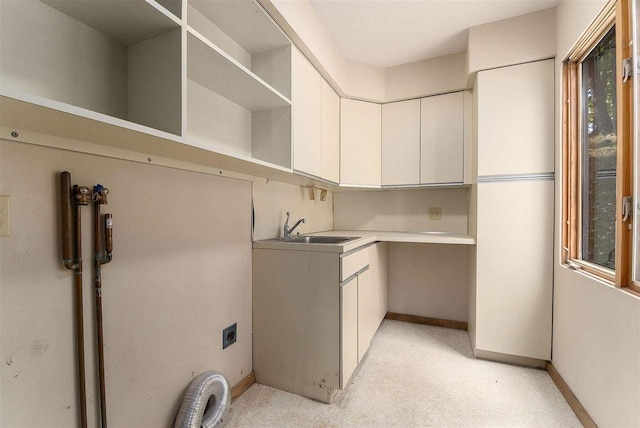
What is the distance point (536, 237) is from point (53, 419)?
8.65ft

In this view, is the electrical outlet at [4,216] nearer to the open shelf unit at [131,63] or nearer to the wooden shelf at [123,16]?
the open shelf unit at [131,63]

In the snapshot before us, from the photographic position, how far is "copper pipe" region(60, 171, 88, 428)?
92 cm

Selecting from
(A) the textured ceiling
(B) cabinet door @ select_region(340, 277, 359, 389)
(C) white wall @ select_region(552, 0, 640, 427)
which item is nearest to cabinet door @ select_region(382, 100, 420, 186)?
(A) the textured ceiling

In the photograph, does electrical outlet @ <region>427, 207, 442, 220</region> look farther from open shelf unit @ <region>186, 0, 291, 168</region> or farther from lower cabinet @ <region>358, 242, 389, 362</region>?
open shelf unit @ <region>186, 0, 291, 168</region>

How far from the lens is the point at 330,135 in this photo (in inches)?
89.5

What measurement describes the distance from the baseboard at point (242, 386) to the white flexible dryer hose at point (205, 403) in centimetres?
25

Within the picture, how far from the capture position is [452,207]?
2732 millimetres

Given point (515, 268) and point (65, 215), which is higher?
point (65, 215)

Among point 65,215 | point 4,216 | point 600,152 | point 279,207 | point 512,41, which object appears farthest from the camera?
point 279,207

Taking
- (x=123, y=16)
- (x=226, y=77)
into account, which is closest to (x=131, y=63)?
(x=123, y=16)

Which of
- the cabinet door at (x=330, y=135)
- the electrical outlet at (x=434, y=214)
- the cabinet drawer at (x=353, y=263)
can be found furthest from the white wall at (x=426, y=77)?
the cabinet drawer at (x=353, y=263)

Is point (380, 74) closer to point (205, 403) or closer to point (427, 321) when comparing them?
point (427, 321)

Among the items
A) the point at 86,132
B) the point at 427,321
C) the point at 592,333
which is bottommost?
the point at 427,321

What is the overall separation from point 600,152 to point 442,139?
44.6 inches
